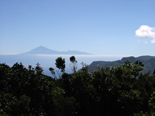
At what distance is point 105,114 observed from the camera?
13.8m

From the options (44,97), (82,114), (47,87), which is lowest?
(82,114)

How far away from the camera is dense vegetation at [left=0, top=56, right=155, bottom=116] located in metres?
10.8

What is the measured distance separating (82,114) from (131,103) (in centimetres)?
481

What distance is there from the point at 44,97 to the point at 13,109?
3588 millimetres

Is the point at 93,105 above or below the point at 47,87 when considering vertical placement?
below

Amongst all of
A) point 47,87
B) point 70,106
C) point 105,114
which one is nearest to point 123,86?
point 105,114

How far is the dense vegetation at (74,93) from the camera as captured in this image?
10805mm

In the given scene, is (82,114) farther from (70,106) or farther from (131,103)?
(131,103)

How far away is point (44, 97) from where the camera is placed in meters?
12.0

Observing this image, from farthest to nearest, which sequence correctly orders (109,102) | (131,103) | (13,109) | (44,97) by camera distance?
1. (109,102)
2. (131,103)
3. (44,97)
4. (13,109)

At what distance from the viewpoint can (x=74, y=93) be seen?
1409 cm

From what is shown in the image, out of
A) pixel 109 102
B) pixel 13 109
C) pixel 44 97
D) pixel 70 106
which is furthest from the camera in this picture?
pixel 109 102

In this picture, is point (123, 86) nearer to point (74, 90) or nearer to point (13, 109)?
point (74, 90)

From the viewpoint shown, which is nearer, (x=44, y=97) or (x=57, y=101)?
(x=57, y=101)
